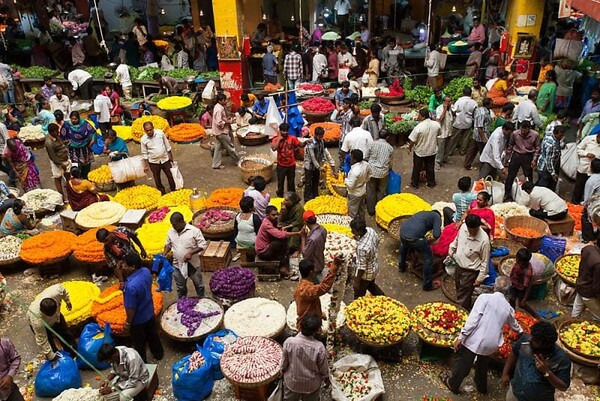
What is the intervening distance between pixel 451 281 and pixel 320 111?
23.5 ft

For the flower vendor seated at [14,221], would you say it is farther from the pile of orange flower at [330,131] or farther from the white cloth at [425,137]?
the white cloth at [425,137]

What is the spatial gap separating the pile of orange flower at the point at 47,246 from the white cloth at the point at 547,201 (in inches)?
312

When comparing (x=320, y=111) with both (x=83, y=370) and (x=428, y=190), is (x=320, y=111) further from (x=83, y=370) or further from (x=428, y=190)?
(x=83, y=370)

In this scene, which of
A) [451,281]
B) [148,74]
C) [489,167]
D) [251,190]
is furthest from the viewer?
[148,74]

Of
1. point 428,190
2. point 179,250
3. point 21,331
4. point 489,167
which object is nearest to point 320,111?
point 428,190

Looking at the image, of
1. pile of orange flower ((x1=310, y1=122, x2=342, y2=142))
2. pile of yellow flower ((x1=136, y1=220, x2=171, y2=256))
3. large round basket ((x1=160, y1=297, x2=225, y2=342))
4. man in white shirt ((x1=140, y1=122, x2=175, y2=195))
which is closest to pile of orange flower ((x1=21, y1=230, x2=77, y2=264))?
pile of yellow flower ((x1=136, y1=220, x2=171, y2=256))

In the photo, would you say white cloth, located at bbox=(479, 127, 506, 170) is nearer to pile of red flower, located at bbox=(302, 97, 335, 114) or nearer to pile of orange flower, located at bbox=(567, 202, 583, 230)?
pile of orange flower, located at bbox=(567, 202, 583, 230)

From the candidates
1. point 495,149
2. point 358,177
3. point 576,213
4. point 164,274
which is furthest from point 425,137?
point 164,274

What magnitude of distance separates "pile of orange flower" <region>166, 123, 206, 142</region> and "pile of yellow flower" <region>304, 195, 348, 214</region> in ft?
16.9

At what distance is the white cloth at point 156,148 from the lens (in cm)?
1038

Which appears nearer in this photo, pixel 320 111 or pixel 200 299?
pixel 200 299

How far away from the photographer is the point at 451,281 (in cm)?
812

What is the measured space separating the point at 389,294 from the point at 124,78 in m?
11.3

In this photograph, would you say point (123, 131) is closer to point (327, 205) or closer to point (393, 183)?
point (327, 205)
